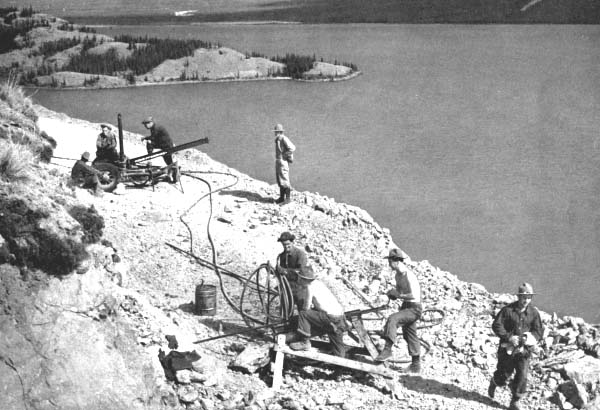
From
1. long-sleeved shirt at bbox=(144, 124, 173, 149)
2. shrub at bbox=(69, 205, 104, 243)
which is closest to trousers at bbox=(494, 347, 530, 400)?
shrub at bbox=(69, 205, 104, 243)

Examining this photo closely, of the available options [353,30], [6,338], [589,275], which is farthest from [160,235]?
[353,30]

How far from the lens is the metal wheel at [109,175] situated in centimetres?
1753

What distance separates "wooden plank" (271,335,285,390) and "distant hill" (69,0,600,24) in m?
23.4

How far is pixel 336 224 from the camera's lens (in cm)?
1864

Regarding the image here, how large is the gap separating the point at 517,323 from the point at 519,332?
130 millimetres

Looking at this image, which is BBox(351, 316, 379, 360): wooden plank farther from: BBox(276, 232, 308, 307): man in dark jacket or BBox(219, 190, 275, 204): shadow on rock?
BBox(219, 190, 275, 204): shadow on rock

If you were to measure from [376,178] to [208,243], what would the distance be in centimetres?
1130

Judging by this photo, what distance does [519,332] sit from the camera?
11.0 meters

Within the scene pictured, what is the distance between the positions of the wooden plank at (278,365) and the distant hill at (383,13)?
23351 mm

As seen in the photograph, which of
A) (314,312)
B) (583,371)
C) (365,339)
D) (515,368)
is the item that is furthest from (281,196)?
(515,368)

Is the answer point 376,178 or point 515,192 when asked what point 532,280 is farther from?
point 376,178

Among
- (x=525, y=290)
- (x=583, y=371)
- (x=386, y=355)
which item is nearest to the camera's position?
(x=525, y=290)

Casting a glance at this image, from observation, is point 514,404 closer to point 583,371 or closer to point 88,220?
point 583,371

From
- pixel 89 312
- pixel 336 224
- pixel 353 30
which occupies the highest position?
pixel 353 30
